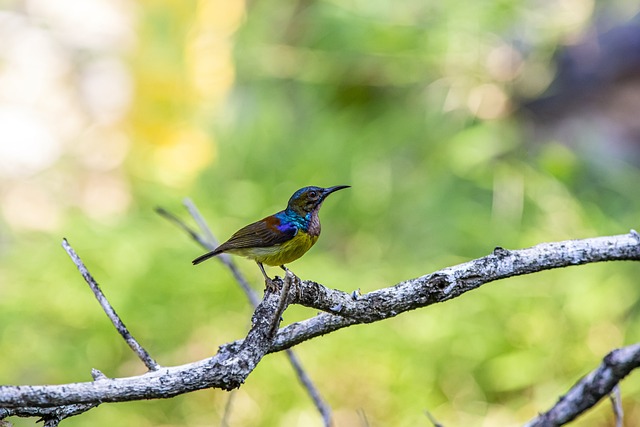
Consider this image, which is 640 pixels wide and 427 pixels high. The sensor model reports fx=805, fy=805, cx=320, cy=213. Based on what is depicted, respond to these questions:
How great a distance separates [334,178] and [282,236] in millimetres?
2863

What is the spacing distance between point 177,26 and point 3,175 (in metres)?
1.89

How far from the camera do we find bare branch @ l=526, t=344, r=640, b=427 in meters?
0.94

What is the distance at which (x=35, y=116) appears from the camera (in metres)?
6.99

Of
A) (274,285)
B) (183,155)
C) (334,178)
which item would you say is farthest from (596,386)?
(183,155)

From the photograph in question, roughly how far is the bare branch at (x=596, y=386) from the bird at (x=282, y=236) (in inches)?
36.8

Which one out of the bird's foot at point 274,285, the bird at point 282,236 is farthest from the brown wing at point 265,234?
the bird's foot at point 274,285

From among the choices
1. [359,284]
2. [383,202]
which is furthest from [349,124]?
[359,284]

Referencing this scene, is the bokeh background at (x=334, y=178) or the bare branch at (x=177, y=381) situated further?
the bokeh background at (x=334, y=178)

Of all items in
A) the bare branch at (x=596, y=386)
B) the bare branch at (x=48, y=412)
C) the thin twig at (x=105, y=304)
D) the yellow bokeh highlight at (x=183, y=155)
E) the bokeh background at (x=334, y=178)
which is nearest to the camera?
the bare branch at (x=596, y=386)

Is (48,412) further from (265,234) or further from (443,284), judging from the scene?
Answer: (265,234)

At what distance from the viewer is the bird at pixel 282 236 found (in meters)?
1.83

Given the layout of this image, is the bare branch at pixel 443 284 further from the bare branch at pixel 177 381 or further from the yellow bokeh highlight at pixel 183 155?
the yellow bokeh highlight at pixel 183 155

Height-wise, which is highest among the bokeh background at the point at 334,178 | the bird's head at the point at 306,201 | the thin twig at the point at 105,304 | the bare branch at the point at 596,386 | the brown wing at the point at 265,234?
the bokeh background at the point at 334,178

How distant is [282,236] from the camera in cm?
184
